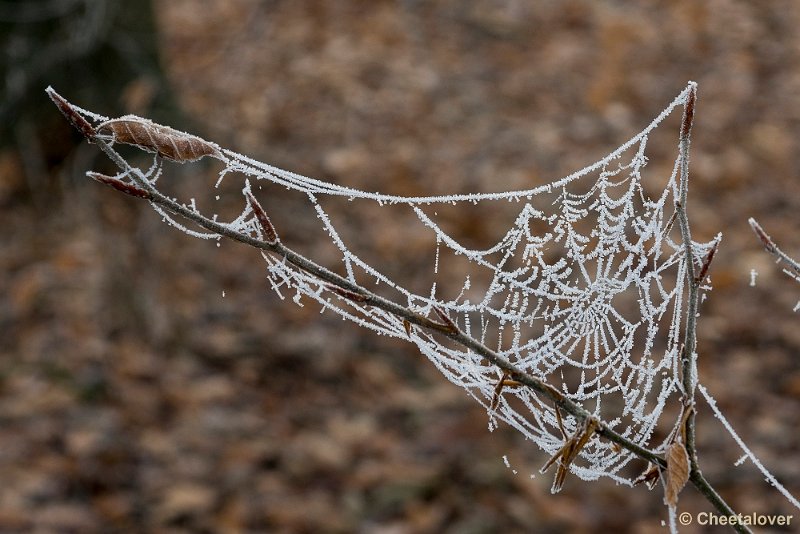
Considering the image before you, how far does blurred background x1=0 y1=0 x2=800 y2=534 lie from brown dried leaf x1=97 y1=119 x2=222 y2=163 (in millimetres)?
2129

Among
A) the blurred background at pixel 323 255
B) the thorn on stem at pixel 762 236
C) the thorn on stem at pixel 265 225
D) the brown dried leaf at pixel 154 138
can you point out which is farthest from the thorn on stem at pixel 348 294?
the blurred background at pixel 323 255

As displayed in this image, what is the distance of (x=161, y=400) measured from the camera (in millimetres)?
3105

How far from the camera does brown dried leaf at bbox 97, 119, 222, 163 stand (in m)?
0.76

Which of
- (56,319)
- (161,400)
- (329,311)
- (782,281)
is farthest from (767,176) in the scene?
(56,319)

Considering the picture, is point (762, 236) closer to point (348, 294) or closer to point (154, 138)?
point (348, 294)

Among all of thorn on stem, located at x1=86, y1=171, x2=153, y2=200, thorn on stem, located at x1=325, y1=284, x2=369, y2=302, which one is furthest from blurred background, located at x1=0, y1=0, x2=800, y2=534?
thorn on stem, located at x1=86, y1=171, x2=153, y2=200

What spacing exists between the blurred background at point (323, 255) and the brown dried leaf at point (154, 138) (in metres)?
2.13

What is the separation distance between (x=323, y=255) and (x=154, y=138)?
3.06 m

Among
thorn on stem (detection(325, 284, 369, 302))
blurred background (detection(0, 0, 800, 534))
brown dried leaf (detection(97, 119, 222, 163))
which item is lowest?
thorn on stem (detection(325, 284, 369, 302))

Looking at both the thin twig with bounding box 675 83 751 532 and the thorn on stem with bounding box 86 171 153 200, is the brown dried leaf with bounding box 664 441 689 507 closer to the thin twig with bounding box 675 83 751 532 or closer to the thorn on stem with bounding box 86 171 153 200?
the thin twig with bounding box 675 83 751 532

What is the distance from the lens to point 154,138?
0.76 meters

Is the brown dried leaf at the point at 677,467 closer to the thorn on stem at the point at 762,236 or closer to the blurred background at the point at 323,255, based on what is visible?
the thorn on stem at the point at 762,236

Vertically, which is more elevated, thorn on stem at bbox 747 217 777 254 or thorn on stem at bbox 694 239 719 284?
thorn on stem at bbox 747 217 777 254

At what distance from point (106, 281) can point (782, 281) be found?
119 inches
